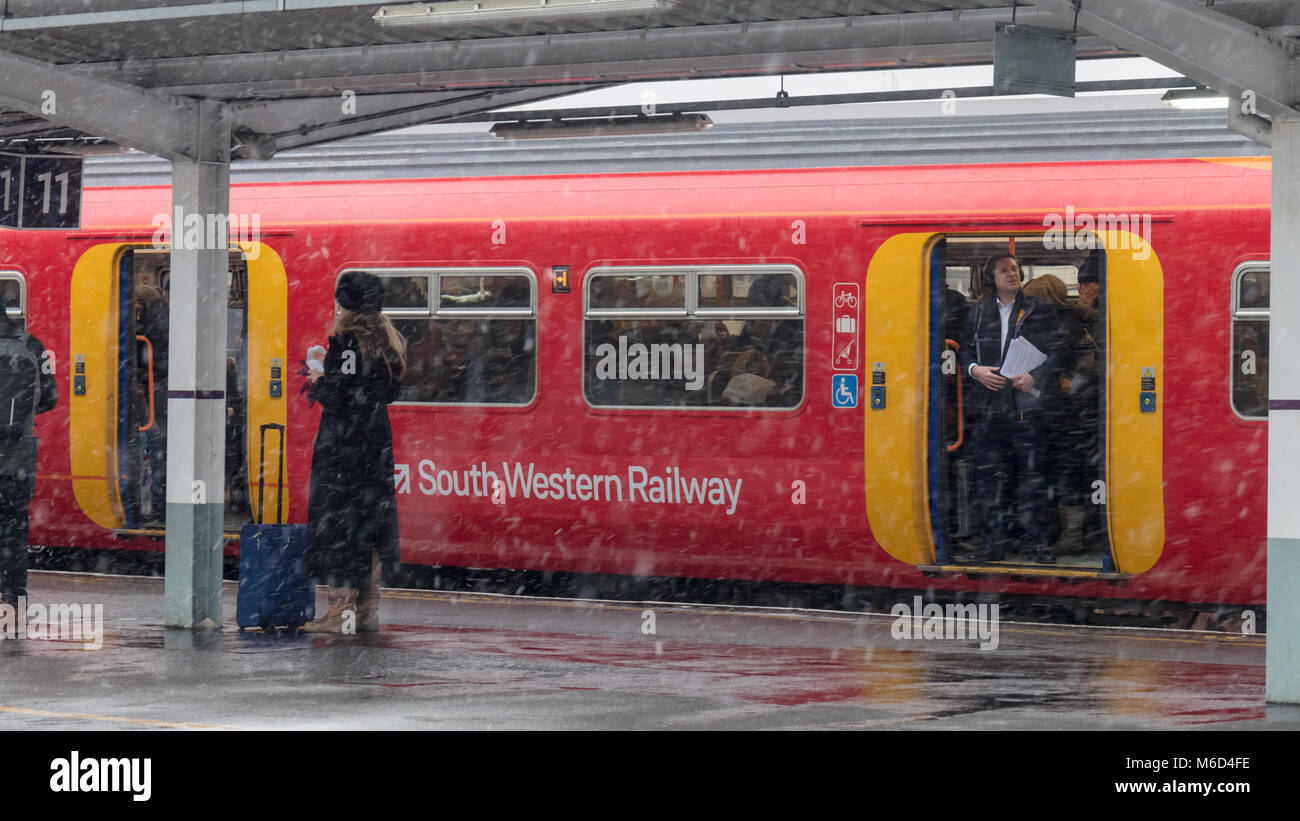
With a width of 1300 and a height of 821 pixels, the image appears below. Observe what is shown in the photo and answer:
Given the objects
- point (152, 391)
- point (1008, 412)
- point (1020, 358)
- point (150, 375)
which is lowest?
point (1008, 412)

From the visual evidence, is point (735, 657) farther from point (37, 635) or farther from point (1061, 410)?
point (37, 635)

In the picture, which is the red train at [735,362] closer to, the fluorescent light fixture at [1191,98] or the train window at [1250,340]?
the train window at [1250,340]

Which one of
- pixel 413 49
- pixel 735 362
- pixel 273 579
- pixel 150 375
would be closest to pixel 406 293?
pixel 150 375

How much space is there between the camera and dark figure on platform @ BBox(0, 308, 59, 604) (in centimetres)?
1129

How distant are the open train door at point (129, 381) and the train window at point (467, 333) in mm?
1185

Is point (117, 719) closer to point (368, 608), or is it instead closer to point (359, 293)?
point (368, 608)

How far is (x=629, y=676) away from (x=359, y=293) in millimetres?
2864

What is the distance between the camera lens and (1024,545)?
1206 cm

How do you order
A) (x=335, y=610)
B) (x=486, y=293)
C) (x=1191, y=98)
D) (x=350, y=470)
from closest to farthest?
(x=1191, y=98), (x=350, y=470), (x=335, y=610), (x=486, y=293)

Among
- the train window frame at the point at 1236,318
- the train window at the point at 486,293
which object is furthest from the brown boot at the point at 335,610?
the train window frame at the point at 1236,318

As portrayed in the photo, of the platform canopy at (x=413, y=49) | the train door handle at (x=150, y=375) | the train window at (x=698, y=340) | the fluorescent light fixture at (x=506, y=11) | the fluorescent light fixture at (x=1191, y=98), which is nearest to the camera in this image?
the fluorescent light fixture at (x=506, y=11)

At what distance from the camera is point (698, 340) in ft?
40.9

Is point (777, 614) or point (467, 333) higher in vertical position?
point (467, 333)

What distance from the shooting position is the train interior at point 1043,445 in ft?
39.0
